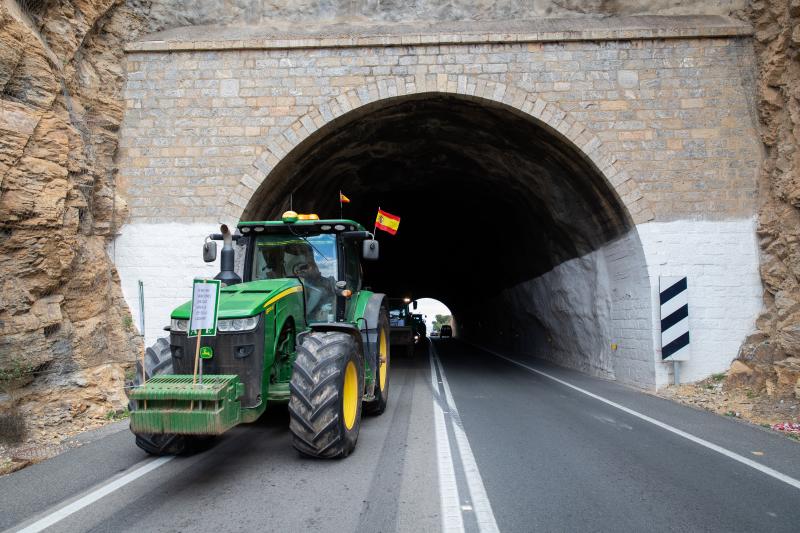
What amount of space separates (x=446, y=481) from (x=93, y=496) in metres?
2.70

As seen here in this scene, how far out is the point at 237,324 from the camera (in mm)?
4234

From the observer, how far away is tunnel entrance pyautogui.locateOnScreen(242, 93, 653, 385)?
32.3 feet

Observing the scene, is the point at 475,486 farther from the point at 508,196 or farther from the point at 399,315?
the point at 399,315

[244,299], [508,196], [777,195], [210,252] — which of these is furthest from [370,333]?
[508,196]

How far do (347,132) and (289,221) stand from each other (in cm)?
541

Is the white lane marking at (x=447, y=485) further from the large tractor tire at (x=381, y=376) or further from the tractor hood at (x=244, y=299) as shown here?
the tractor hood at (x=244, y=299)

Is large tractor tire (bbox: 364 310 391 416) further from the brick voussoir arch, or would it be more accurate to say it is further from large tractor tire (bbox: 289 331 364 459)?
the brick voussoir arch

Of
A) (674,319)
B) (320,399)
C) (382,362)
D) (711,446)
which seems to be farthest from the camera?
(674,319)

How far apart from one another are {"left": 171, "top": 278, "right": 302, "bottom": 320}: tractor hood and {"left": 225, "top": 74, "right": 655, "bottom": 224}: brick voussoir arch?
4832mm

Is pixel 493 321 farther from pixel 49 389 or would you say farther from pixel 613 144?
pixel 49 389

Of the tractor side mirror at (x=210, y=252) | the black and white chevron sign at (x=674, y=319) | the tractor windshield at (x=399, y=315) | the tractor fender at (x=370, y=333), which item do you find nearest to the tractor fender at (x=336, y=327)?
the tractor fender at (x=370, y=333)

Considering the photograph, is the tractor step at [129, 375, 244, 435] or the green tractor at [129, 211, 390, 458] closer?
the tractor step at [129, 375, 244, 435]

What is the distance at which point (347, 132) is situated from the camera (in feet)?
34.4

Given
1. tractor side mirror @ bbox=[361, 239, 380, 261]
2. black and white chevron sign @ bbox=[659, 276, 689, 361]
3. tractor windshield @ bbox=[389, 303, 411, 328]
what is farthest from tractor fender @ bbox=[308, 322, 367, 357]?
tractor windshield @ bbox=[389, 303, 411, 328]
